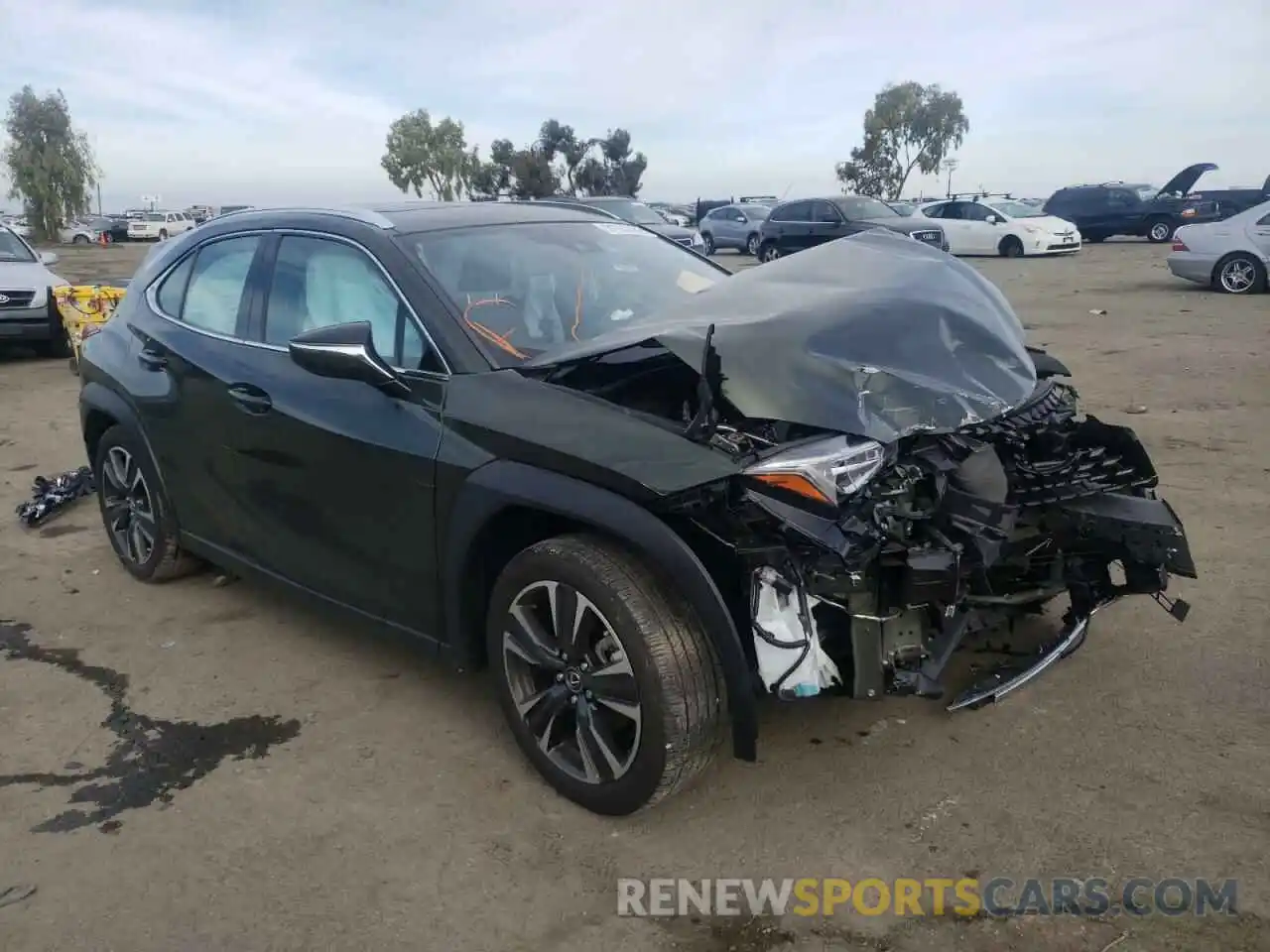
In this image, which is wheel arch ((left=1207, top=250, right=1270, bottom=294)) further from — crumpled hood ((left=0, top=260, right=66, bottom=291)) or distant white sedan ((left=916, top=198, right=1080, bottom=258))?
crumpled hood ((left=0, top=260, right=66, bottom=291))

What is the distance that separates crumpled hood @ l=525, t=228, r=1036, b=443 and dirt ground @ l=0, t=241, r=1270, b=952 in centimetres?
114

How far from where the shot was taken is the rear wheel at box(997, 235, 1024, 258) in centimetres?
2506

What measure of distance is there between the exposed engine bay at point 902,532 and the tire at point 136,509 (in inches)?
100

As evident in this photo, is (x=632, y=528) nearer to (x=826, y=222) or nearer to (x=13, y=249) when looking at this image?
(x=13, y=249)

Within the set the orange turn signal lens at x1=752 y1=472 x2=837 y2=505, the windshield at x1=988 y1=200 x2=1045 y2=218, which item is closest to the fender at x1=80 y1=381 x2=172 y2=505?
the orange turn signal lens at x1=752 y1=472 x2=837 y2=505

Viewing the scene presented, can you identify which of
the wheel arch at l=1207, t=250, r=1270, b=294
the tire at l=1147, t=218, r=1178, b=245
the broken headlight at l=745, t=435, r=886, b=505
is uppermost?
the tire at l=1147, t=218, r=1178, b=245

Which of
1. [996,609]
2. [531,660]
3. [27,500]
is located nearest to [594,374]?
[531,660]

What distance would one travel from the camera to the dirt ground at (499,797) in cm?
262

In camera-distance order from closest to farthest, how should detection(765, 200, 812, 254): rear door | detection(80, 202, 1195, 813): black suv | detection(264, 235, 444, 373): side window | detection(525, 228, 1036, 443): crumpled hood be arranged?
detection(80, 202, 1195, 813): black suv < detection(525, 228, 1036, 443): crumpled hood < detection(264, 235, 444, 373): side window < detection(765, 200, 812, 254): rear door

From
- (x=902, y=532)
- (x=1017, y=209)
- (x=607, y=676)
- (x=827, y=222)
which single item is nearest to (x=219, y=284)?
(x=607, y=676)

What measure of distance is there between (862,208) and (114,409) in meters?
21.0

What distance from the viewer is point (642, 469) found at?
8.88ft

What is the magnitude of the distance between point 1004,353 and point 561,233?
179 centimetres

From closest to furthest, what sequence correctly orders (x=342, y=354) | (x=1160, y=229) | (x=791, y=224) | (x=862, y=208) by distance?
(x=342, y=354)
(x=862, y=208)
(x=791, y=224)
(x=1160, y=229)
